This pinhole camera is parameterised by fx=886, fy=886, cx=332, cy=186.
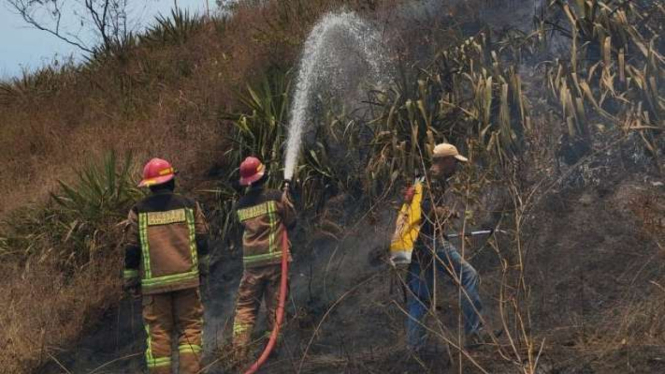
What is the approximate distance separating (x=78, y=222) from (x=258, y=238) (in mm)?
2706

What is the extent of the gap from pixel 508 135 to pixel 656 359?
11.4 feet

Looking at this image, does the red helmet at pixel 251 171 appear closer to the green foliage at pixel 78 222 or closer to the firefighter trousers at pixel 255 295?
the firefighter trousers at pixel 255 295

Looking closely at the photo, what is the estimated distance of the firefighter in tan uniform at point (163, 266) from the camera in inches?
236

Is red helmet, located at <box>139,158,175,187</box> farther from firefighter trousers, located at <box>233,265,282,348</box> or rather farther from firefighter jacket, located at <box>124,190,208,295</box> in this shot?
firefighter trousers, located at <box>233,265,282,348</box>

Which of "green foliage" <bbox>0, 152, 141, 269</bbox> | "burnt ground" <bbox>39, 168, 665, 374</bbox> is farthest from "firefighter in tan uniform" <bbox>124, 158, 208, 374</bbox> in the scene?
"green foliage" <bbox>0, 152, 141, 269</bbox>

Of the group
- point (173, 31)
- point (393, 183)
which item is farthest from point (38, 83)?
point (393, 183)

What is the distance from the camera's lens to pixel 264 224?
6.56 metres

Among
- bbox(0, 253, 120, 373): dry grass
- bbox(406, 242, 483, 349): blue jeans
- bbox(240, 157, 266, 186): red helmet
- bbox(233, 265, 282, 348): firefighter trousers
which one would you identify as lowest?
bbox(0, 253, 120, 373): dry grass

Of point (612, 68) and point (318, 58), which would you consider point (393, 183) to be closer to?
point (612, 68)

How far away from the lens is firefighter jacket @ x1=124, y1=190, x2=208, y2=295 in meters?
5.99

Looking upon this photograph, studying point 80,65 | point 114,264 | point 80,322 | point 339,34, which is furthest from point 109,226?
point 80,65

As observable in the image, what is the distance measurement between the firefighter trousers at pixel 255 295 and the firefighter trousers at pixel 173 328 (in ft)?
1.75

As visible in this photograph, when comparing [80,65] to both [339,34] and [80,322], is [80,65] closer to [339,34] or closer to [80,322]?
[339,34]

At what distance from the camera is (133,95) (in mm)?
11703
